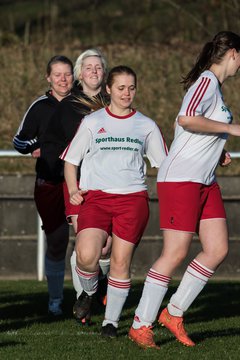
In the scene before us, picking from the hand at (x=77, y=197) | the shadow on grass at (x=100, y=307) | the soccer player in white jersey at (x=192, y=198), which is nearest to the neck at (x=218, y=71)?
Result: the soccer player in white jersey at (x=192, y=198)

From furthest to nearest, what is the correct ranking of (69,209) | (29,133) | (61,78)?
(29,133) → (61,78) → (69,209)

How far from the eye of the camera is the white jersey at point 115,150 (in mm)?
8453

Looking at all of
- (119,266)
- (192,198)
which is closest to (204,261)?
(192,198)

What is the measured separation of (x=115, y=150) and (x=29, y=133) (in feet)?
7.13

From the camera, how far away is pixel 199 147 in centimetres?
811

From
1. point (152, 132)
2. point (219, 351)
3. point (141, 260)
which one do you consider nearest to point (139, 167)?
point (152, 132)

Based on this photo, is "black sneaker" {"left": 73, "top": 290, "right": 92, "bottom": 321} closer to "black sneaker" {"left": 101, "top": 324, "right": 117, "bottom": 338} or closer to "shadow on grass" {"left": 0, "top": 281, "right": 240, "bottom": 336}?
"shadow on grass" {"left": 0, "top": 281, "right": 240, "bottom": 336}

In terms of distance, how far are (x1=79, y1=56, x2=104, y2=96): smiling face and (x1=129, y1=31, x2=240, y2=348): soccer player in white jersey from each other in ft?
5.58

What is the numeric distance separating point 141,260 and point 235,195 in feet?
4.82

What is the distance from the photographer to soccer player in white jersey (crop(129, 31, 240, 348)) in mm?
8039

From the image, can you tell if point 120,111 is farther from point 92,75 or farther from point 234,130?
point 92,75

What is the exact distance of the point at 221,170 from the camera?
16.8 m

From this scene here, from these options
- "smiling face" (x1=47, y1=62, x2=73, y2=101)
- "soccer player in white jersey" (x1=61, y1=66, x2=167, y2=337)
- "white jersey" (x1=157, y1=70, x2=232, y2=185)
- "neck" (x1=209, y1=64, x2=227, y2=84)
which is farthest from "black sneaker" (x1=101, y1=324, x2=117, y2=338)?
"smiling face" (x1=47, y1=62, x2=73, y2=101)

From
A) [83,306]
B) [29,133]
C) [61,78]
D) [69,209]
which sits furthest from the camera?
[29,133]
